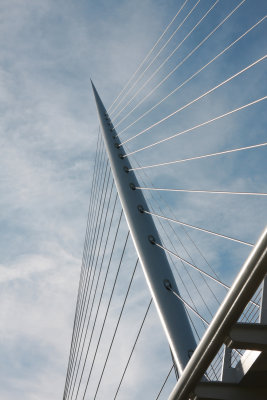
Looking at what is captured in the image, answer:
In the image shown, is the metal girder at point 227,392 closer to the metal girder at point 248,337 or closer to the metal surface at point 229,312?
the metal surface at point 229,312

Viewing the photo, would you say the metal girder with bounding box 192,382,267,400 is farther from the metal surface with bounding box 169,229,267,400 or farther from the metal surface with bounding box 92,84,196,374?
the metal surface with bounding box 92,84,196,374

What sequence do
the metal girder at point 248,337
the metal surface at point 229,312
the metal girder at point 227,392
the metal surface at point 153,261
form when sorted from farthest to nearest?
1. the metal surface at point 153,261
2. the metal girder at point 227,392
3. the metal girder at point 248,337
4. the metal surface at point 229,312

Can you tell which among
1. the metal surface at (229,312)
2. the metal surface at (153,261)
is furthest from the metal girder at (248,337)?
the metal surface at (153,261)

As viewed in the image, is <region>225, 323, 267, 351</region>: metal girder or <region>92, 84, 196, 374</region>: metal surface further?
<region>92, 84, 196, 374</region>: metal surface

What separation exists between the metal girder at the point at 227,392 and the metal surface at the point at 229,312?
0.12m

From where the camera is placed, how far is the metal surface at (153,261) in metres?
4.50

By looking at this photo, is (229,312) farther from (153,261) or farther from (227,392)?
(153,261)

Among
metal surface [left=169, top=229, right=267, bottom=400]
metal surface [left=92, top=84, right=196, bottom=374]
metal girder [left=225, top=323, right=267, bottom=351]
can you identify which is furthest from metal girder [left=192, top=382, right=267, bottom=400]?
metal surface [left=92, top=84, right=196, bottom=374]

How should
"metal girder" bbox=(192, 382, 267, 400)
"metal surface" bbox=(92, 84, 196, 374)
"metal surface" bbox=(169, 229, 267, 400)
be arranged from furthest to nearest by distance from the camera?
"metal surface" bbox=(92, 84, 196, 374) → "metal girder" bbox=(192, 382, 267, 400) → "metal surface" bbox=(169, 229, 267, 400)

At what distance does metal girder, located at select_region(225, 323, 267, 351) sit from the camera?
8.81 feet

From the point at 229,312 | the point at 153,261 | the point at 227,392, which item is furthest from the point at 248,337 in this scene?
the point at 153,261

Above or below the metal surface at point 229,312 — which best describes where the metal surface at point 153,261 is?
above

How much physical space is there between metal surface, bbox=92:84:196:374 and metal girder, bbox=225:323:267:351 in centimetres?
160

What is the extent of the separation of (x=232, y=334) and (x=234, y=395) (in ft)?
2.67
